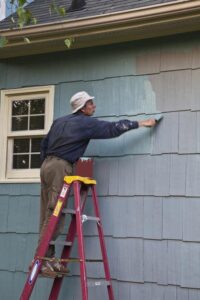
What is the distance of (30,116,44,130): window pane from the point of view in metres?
6.21

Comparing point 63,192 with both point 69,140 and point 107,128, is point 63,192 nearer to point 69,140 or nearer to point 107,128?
point 69,140

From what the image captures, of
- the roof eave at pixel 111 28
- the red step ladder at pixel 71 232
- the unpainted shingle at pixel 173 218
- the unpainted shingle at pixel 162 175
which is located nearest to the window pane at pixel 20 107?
the roof eave at pixel 111 28

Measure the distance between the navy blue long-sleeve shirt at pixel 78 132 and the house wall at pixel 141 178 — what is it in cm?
27

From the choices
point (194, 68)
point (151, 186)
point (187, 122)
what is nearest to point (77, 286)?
point (151, 186)

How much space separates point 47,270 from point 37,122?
6.13 ft

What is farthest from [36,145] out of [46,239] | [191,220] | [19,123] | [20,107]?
[191,220]

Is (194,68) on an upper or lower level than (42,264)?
upper

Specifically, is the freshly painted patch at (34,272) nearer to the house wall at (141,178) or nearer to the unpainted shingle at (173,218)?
the house wall at (141,178)

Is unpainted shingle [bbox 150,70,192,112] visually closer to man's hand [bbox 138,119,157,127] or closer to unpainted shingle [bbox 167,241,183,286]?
man's hand [bbox 138,119,157,127]

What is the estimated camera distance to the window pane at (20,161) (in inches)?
247

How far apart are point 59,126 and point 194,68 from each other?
135cm

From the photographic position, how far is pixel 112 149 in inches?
222

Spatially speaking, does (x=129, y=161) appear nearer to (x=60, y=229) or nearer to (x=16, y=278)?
(x=60, y=229)

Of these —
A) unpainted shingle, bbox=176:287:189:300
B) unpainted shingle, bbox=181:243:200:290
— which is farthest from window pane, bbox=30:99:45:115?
unpainted shingle, bbox=176:287:189:300
